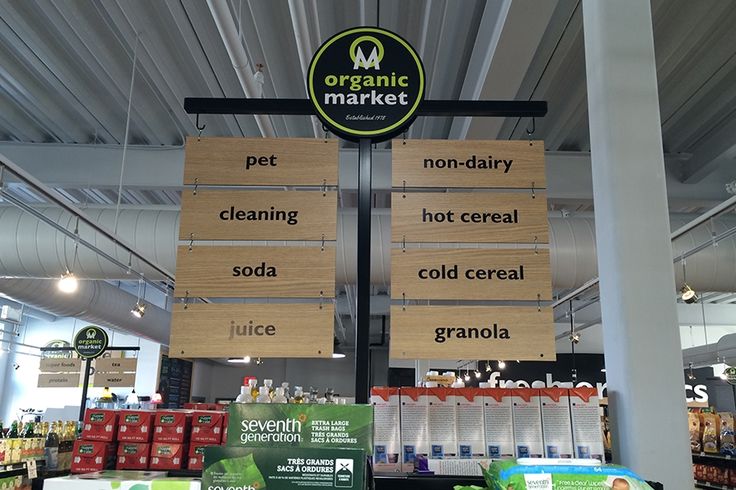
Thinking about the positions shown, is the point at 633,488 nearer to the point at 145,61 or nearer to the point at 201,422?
the point at 201,422

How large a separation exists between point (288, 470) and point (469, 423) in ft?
3.72

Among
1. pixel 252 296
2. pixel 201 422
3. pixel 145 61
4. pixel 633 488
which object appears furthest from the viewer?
pixel 145 61

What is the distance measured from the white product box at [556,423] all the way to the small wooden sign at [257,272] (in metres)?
1.00

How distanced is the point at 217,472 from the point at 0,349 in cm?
1757

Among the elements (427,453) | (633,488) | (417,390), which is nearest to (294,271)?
(417,390)

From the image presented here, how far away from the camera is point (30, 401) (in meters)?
17.6

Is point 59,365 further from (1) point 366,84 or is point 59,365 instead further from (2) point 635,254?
(2) point 635,254

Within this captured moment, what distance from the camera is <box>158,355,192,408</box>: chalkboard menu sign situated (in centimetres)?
1702

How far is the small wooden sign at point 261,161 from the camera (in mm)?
2533

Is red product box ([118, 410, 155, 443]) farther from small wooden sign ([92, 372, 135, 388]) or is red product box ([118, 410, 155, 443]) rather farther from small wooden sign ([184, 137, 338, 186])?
small wooden sign ([92, 372, 135, 388])

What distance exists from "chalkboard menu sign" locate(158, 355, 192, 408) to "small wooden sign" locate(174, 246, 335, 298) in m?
14.7

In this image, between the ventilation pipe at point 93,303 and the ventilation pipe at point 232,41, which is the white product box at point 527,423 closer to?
the ventilation pipe at point 232,41

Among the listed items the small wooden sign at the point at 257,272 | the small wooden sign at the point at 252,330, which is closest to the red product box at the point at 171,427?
the small wooden sign at the point at 252,330

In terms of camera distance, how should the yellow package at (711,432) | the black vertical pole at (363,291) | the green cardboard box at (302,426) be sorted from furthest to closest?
the yellow package at (711,432) → the black vertical pole at (363,291) → the green cardboard box at (302,426)
